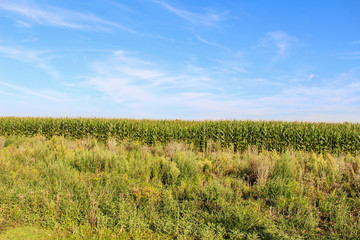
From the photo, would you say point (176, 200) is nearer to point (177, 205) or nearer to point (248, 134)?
point (177, 205)

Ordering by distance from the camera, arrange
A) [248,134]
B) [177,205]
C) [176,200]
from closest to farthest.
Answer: [177,205]
[176,200]
[248,134]

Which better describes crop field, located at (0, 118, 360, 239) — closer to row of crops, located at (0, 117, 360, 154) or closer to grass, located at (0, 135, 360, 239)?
grass, located at (0, 135, 360, 239)

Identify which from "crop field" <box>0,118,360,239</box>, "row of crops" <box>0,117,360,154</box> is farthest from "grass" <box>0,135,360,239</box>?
"row of crops" <box>0,117,360,154</box>

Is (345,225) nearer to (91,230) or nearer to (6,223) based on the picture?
(91,230)

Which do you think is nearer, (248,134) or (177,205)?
(177,205)

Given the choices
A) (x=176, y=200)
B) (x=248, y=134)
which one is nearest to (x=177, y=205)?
(x=176, y=200)

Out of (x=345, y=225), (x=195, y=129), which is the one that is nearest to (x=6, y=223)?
(x=345, y=225)

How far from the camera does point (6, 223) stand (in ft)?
16.4

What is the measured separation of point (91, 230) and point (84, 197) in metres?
1.04

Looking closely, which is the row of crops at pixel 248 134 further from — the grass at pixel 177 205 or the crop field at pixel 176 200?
the grass at pixel 177 205

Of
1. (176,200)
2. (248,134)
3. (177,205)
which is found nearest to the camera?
(177,205)

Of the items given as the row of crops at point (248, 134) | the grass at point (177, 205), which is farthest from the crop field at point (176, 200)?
the row of crops at point (248, 134)

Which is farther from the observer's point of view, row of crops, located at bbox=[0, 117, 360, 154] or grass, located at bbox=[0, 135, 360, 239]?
row of crops, located at bbox=[0, 117, 360, 154]

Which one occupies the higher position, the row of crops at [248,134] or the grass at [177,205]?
the row of crops at [248,134]
